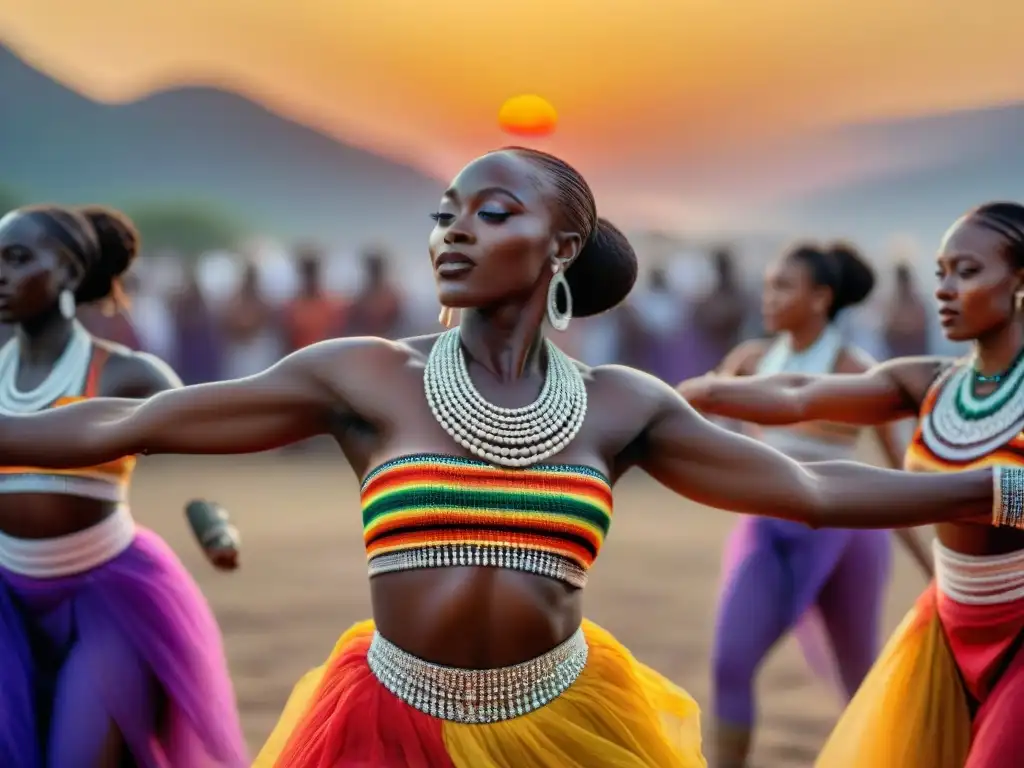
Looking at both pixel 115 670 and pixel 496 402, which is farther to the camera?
pixel 115 670

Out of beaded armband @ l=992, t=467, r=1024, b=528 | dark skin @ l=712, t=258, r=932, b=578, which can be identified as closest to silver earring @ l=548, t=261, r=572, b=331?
beaded armband @ l=992, t=467, r=1024, b=528

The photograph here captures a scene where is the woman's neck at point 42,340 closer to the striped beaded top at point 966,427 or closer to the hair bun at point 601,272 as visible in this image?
the hair bun at point 601,272

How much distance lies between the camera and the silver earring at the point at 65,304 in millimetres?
4566

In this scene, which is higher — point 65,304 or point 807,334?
point 807,334

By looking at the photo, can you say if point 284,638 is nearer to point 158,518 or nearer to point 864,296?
point 864,296

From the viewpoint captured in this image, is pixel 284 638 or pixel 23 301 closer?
pixel 23 301

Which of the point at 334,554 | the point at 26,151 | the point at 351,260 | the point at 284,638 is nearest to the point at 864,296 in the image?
the point at 284,638

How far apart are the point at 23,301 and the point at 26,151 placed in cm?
6081

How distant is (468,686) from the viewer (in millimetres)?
2838

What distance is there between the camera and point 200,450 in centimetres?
295

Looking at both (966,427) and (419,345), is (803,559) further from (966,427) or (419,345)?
(419,345)

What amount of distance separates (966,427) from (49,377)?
111 inches

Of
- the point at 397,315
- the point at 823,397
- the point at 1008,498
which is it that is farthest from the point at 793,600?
the point at 397,315

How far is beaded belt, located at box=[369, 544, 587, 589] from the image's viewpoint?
2.82 m
